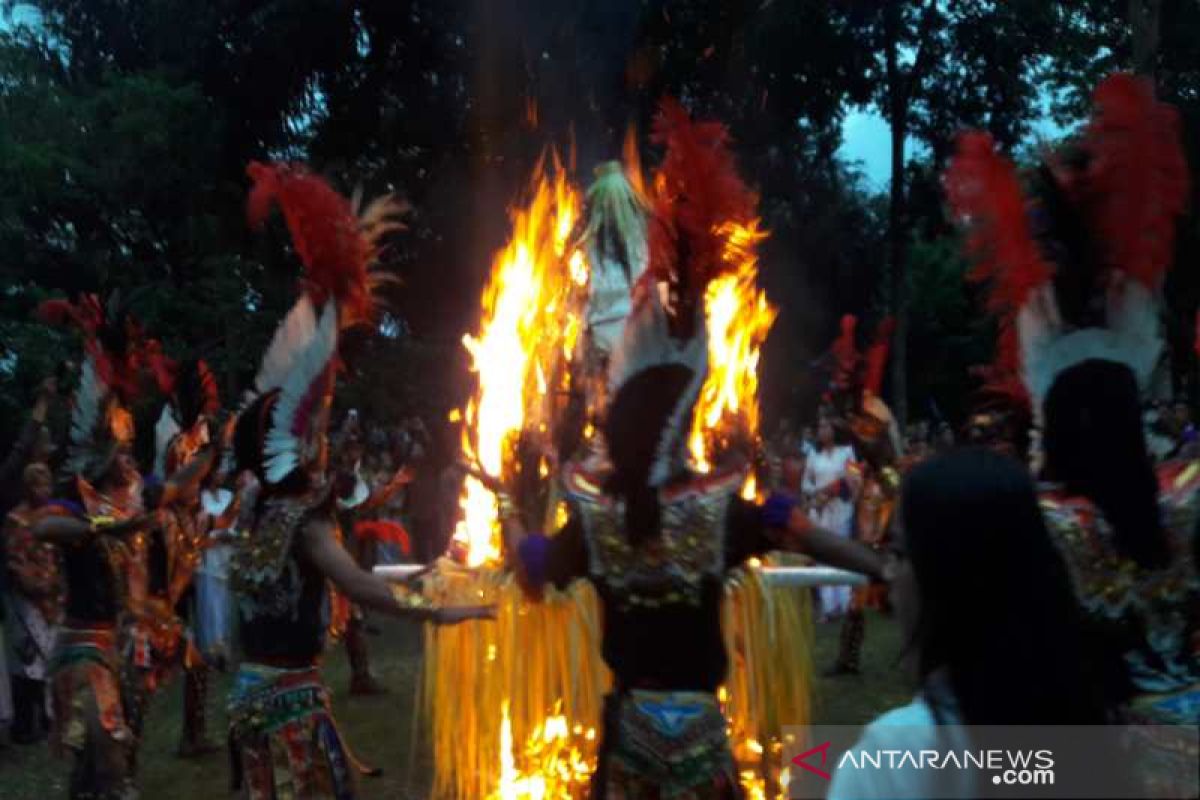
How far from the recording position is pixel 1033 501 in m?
1.84

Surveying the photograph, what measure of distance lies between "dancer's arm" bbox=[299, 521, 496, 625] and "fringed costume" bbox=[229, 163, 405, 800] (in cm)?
4

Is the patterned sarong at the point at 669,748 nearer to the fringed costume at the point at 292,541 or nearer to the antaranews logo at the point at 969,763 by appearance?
the fringed costume at the point at 292,541

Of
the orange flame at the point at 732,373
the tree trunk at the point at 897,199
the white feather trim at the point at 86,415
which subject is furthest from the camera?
the tree trunk at the point at 897,199

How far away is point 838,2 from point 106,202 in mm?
11140

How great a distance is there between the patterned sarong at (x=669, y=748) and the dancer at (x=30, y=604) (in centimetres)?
377

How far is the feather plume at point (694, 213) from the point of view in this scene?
422cm

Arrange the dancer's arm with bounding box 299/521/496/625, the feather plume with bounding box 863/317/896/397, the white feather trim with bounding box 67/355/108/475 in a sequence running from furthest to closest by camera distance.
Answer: the white feather trim with bounding box 67/355/108/475, the feather plume with bounding box 863/317/896/397, the dancer's arm with bounding box 299/521/496/625

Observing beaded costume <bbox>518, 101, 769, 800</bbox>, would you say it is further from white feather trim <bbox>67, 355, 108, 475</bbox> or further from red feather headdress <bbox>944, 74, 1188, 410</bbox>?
white feather trim <bbox>67, 355, 108, 475</bbox>

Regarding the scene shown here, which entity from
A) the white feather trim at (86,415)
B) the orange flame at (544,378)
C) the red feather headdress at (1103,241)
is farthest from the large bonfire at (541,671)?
the white feather trim at (86,415)

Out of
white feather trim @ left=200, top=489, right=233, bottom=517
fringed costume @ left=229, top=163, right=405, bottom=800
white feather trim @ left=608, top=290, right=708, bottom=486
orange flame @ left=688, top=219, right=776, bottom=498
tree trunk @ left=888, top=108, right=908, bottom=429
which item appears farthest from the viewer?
tree trunk @ left=888, top=108, right=908, bottom=429

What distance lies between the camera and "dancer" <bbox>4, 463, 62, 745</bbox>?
707 centimetres

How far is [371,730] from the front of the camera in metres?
8.69

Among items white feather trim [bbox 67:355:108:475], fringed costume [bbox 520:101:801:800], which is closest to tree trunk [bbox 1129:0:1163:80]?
fringed costume [bbox 520:101:801:800]

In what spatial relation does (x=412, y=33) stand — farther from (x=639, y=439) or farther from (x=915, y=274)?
(x=915, y=274)
